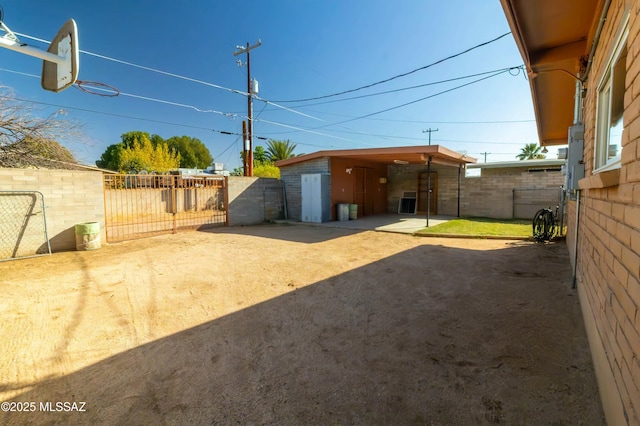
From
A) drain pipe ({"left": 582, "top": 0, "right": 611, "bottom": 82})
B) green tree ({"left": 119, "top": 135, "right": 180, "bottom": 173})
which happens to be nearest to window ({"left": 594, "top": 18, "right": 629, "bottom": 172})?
drain pipe ({"left": 582, "top": 0, "right": 611, "bottom": 82})

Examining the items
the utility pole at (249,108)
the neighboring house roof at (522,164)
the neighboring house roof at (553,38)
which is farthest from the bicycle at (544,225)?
the utility pole at (249,108)

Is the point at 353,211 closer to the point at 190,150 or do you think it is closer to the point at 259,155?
the point at 259,155

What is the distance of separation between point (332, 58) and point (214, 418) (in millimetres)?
15423

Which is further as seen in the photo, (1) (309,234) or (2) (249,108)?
(2) (249,108)

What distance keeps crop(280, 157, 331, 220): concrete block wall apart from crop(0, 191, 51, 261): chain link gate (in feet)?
27.8

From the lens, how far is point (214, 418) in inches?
71.5

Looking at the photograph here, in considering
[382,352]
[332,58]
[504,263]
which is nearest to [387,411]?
[382,352]

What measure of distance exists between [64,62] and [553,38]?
672 cm

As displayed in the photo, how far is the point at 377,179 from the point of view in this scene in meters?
15.0

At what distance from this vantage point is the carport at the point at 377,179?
11.6 meters

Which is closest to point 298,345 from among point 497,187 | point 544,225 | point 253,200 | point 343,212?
point 544,225

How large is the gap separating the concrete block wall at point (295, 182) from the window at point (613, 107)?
976cm

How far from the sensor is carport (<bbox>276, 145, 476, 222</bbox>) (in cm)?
1161

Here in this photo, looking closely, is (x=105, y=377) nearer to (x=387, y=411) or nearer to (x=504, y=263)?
(x=387, y=411)
